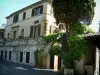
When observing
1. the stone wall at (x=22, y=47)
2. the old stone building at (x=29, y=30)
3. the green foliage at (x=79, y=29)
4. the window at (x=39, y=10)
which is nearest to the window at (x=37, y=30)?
the old stone building at (x=29, y=30)

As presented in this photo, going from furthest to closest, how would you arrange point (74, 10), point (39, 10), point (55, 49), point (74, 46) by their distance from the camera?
point (39, 10) < point (55, 49) < point (74, 10) < point (74, 46)

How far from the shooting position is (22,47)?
25.6m

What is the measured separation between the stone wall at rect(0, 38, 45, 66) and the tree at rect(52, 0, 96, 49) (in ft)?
20.0

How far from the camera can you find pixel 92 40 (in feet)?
50.2

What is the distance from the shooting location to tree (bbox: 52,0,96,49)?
53.5 ft

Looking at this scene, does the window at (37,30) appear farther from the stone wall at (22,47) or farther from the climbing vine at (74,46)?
the climbing vine at (74,46)

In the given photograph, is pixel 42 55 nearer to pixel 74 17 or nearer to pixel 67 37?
pixel 67 37

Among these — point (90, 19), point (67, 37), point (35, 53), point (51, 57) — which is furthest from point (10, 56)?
point (90, 19)

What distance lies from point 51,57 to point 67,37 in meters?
5.07

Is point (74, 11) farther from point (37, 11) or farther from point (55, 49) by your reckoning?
point (37, 11)

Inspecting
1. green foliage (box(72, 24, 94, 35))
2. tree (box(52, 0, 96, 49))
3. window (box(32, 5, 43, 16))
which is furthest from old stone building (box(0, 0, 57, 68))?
tree (box(52, 0, 96, 49))

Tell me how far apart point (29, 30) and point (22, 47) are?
3.24m

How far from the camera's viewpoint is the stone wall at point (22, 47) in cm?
2255

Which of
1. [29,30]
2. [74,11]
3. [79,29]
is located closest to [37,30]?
[29,30]
